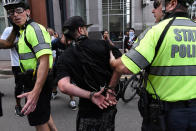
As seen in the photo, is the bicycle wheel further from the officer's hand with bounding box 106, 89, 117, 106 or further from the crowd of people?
the officer's hand with bounding box 106, 89, 117, 106

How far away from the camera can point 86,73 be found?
4.99 ft

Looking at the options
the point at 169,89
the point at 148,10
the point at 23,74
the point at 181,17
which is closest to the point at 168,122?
the point at 169,89

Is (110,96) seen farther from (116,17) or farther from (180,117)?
(116,17)

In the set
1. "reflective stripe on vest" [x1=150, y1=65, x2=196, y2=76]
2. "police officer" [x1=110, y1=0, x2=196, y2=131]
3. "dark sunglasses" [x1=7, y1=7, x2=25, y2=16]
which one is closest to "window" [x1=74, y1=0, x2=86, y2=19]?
"dark sunglasses" [x1=7, y1=7, x2=25, y2=16]

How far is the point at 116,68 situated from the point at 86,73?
30 centimetres

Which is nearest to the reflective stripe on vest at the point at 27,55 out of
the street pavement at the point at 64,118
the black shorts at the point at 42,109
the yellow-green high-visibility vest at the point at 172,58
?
the black shorts at the point at 42,109

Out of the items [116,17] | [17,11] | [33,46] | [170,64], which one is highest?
[116,17]

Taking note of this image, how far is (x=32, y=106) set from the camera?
162 centimetres

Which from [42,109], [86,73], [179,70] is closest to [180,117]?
[179,70]

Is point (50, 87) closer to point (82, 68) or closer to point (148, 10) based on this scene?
point (82, 68)

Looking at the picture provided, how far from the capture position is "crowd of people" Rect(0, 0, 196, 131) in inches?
49.3

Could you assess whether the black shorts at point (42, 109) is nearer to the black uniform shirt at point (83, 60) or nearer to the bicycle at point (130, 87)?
the black uniform shirt at point (83, 60)

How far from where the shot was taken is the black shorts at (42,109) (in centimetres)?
192

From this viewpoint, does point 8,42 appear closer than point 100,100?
No
